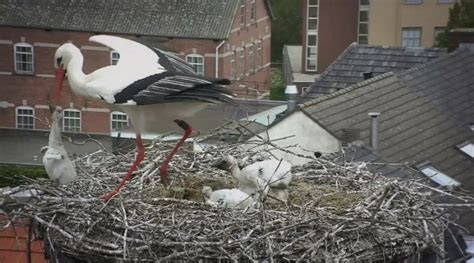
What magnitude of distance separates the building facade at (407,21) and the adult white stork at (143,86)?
108ft

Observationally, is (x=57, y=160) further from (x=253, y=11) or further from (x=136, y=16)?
(x=253, y=11)

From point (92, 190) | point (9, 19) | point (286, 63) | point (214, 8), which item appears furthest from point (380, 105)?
point (286, 63)

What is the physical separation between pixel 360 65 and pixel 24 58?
786 inches

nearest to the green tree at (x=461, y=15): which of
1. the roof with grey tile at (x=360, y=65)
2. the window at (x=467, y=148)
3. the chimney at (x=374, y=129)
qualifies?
the roof with grey tile at (x=360, y=65)

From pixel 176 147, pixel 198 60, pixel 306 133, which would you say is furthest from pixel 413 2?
pixel 176 147

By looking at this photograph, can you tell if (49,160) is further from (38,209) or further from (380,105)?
(380,105)

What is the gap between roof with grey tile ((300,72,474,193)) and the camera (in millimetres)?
13641

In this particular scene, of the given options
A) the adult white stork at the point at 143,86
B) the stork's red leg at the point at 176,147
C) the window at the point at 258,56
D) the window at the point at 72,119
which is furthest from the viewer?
the window at the point at 258,56

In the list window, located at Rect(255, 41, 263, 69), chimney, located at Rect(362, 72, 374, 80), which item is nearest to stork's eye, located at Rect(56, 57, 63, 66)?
chimney, located at Rect(362, 72, 374, 80)

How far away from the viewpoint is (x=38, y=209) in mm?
6121

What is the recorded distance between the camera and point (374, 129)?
13375 millimetres

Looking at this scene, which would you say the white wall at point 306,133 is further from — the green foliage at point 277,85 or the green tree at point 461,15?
the green foliage at point 277,85

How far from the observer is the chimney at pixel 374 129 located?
13204mm

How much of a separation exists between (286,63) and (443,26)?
6.67 meters
